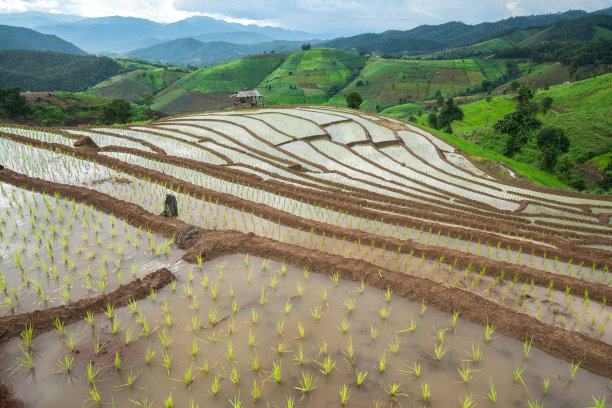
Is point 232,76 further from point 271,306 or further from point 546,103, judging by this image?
point 271,306

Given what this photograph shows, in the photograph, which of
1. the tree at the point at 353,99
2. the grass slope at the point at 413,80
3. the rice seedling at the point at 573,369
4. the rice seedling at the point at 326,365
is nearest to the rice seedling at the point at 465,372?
the rice seedling at the point at 573,369

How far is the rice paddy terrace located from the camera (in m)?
4.18

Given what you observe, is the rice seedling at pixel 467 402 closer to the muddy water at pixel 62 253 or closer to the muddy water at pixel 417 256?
the muddy water at pixel 417 256

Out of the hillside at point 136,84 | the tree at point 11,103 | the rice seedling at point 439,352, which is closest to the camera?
the rice seedling at point 439,352

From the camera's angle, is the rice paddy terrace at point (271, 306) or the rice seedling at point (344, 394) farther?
the rice paddy terrace at point (271, 306)

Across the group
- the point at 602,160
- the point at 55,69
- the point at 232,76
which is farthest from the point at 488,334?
the point at 55,69

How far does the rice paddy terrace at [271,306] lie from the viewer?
4.18m

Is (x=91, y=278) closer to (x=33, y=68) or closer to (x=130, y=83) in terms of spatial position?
(x=130, y=83)

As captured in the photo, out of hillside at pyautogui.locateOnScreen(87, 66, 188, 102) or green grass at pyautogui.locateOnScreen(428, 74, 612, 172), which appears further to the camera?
hillside at pyautogui.locateOnScreen(87, 66, 188, 102)

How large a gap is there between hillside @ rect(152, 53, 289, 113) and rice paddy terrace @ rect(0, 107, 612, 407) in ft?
398

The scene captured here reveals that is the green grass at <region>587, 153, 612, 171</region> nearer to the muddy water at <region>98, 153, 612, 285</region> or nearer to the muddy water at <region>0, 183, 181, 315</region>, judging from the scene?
the muddy water at <region>98, 153, 612, 285</region>

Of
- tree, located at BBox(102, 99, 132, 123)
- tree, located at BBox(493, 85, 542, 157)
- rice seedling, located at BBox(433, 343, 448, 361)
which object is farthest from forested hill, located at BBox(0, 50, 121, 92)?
rice seedling, located at BBox(433, 343, 448, 361)

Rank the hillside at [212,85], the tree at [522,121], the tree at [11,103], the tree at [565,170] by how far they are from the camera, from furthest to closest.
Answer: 1. the hillside at [212,85]
2. the tree at [11,103]
3. the tree at [565,170]
4. the tree at [522,121]

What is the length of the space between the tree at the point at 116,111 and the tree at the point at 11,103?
1689 centimetres
